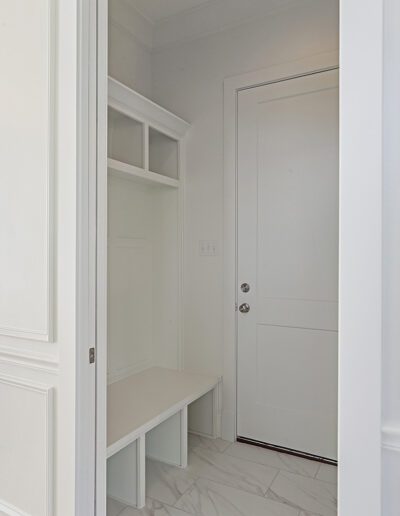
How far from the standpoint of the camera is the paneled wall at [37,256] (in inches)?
55.2

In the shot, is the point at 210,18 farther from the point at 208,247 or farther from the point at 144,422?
the point at 144,422

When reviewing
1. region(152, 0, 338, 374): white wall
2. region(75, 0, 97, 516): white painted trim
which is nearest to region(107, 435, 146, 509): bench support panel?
region(75, 0, 97, 516): white painted trim

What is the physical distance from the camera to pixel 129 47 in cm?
262

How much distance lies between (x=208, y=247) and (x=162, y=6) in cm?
165

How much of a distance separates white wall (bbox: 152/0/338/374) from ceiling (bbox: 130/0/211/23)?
20 cm

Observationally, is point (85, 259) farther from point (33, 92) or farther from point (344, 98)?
point (344, 98)

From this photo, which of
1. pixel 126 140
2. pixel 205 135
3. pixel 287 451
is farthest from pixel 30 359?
pixel 205 135

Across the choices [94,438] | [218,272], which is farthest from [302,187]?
[94,438]

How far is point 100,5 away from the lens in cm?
144

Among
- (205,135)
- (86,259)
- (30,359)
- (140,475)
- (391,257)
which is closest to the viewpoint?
(391,257)

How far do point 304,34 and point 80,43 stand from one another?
4.90ft

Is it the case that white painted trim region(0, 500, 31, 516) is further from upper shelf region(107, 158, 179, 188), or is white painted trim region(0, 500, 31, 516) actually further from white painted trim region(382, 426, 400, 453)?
upper shelf region(107, 158, 179, 188)

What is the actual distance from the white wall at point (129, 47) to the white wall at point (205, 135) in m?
0.12

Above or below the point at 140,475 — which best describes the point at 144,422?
above
